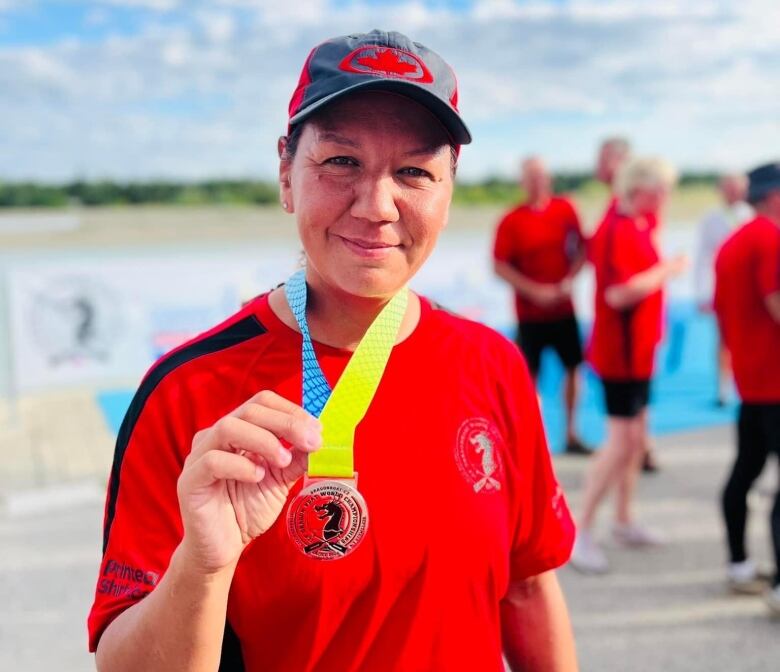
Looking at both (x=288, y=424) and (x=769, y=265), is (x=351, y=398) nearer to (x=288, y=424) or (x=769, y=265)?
(x=288, y=424)

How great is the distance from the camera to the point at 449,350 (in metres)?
1.37

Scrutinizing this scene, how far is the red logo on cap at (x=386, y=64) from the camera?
3.82 feet

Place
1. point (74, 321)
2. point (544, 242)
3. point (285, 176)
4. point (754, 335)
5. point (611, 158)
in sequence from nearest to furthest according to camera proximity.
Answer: point (285, 176) < point (754, 335) < point (611, 158) < point (544, 242) < point (74, 321)

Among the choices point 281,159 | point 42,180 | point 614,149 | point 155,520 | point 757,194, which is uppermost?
point 42,180

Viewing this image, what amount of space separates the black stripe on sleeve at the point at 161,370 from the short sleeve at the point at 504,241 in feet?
16.4

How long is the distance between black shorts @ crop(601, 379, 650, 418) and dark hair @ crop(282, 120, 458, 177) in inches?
131

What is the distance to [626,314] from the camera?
14.2ft

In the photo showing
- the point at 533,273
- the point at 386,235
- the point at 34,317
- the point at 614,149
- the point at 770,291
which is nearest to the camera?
the point at 386,235

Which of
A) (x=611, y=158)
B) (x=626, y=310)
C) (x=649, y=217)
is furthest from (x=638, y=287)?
(x=611, y=158)

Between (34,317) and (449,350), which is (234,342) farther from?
(34,317)

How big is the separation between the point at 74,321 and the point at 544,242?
3.98 metres

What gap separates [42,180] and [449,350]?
123 feet

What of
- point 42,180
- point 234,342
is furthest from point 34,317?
point 42,180

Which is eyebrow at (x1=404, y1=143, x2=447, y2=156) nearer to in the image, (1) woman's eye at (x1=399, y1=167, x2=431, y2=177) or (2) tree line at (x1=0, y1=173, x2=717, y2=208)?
(1) woman's eye at (x1=399, y1=167, x2=431, y2=177)
